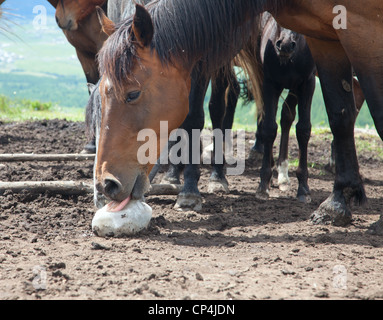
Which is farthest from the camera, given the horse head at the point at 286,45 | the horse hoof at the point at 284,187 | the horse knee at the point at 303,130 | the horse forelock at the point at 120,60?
the horse hoof at the point at 284,187

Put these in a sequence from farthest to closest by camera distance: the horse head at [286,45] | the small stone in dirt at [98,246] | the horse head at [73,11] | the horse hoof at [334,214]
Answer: the horse head at [73,11], the horse head at [286,45], the horse hoof at [334,214], the small stone in dirt at [98,246]

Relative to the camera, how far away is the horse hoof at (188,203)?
4344 mm

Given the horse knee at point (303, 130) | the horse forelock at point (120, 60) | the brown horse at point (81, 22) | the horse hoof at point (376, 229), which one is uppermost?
the brown horse at point (81, 22)

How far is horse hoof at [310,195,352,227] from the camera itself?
3748 millimetres

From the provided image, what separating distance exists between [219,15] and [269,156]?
6.84 feet

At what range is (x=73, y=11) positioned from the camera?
613cm

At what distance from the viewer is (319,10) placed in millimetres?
3465

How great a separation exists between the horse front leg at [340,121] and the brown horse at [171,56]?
26 centimetres

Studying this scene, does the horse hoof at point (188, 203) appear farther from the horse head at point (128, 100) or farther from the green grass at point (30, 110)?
the green grass at point (30, 110)

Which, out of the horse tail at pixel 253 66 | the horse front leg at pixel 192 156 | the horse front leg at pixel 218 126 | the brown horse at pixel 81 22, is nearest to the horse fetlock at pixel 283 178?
the horse front leg at pixel 218 126

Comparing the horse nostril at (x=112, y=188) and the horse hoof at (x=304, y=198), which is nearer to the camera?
the horse nostril at (x=112, y=188)

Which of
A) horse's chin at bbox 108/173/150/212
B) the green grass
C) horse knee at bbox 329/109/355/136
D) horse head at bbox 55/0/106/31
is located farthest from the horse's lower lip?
the green grass
